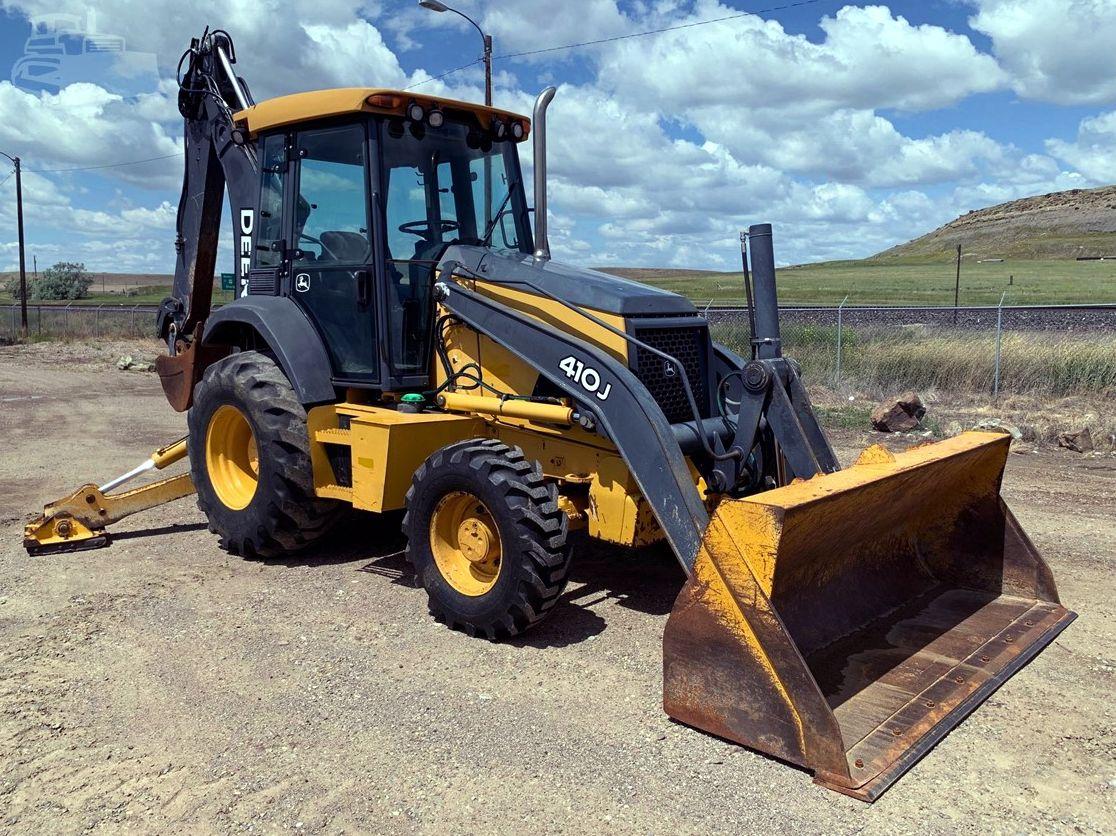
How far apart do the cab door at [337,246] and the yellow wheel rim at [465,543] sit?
121 cm

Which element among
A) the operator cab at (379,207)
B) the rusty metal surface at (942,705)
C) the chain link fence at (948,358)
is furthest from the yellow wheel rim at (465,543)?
the chain link fence at (948,358)

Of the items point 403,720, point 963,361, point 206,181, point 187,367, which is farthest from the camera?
point 963,361

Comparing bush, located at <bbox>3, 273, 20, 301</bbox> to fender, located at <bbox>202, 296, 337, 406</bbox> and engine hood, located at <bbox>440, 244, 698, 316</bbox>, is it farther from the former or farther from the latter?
engine hood, located at <bbox>440, 244, 698, 316</bbox>

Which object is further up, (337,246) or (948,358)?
(337,246)

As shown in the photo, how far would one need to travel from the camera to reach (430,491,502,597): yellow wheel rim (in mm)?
4945

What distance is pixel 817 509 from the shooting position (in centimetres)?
388

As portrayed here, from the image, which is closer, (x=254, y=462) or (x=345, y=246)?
(x=345, y=246)

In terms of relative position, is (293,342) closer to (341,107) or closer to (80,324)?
(341,107)

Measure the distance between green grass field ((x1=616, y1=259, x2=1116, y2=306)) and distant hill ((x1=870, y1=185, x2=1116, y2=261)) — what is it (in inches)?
425

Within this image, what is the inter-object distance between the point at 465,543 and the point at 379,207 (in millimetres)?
2131

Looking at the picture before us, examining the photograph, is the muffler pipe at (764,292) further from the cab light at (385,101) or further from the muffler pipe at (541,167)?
the cab light at (385,101)

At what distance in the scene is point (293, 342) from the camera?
6.07 meters

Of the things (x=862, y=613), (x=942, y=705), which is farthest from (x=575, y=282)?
(x=942, y=705)

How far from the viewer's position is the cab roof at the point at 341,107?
220 inches
